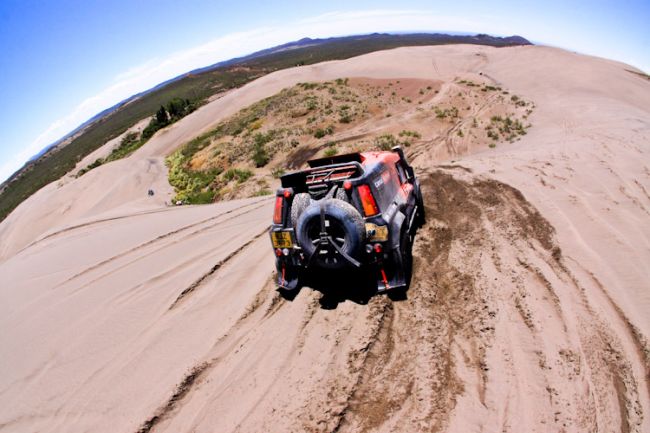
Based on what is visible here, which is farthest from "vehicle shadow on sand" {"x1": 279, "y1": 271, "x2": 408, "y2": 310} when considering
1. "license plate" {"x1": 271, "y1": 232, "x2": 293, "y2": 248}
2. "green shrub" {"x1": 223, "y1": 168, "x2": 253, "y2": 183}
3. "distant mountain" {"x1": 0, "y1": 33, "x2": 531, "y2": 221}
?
"distant mountain" {"x1": 0, "y1": 33, "x2": 531, "y2": 221}

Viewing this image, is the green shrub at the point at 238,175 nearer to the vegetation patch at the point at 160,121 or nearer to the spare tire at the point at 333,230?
the spare tire at the point at 333,230

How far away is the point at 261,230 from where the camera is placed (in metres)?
8.69

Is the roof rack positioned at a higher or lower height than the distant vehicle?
higher

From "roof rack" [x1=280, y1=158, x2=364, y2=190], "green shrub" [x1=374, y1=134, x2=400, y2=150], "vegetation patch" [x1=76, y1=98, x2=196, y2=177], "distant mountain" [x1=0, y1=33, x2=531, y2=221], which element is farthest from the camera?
"distant mountain" [x1=0, y1=33, x2=531, y2=221]

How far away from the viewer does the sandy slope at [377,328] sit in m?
3.57

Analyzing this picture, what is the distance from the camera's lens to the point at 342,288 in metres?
5.72

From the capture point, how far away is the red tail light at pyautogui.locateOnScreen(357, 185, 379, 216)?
16.4ft

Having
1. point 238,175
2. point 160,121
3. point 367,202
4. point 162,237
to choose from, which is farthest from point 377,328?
point 160,121

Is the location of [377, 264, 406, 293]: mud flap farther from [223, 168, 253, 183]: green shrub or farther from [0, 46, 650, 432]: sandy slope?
[223, 168, 253, 183]: green shrub

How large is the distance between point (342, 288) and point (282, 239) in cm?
127

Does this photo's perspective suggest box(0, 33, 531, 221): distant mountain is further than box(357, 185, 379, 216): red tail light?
Yes

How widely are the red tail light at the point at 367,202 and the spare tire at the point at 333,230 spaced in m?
0.18

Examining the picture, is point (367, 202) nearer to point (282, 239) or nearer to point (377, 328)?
point (282, 239)

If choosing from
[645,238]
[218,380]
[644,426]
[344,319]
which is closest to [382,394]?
[344,319]
